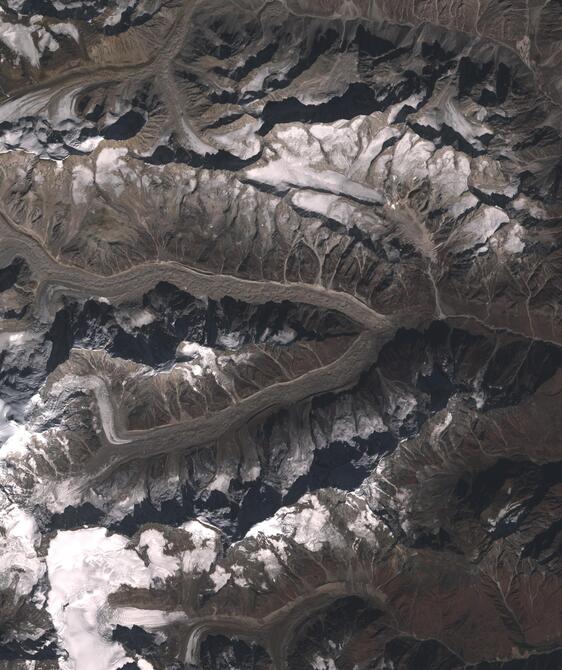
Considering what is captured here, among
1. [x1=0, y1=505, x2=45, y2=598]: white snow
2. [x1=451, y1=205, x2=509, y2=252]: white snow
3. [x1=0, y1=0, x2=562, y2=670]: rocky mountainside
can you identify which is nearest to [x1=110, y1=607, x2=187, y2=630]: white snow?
[x1=0, y1=0, x2=562, y2=670]: rocky mountainside

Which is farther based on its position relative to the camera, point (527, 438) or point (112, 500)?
point (112, 500)

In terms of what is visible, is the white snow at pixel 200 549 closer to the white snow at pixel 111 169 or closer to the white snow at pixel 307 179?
the white snow at pixel 111 169

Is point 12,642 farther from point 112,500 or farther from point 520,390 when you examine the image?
point 520,390

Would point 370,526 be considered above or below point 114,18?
below

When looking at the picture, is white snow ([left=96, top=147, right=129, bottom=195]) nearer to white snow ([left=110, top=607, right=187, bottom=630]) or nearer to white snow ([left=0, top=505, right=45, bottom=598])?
white snow ([left=0, top=505, right=45, bottom=598])

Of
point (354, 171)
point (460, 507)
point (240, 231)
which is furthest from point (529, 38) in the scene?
point (460, 507)

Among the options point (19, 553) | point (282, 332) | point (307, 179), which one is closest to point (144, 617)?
point (19, 553)

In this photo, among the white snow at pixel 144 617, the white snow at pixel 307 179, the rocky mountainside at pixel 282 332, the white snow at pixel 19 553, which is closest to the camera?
the rocky mountainside at pixel 282 332

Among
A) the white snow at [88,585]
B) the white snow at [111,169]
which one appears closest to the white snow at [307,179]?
the white snow at [111,169]
